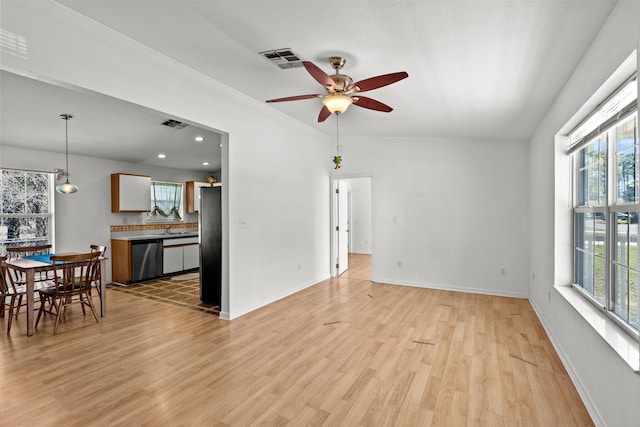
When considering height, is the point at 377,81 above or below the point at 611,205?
above

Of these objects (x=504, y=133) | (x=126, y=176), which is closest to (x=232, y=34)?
(x=504, y=133)

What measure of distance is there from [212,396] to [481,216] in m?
4.85

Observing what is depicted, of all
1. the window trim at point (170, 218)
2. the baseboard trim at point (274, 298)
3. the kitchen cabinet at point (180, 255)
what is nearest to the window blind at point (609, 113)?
the baseboard trim at point (274, 298)

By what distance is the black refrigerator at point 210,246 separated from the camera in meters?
4.73

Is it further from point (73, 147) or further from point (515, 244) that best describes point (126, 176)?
point (515, 244)

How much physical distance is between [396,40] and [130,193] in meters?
6.13

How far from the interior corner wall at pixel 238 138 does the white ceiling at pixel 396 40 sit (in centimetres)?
20

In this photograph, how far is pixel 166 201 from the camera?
7711 mm

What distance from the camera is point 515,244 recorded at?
5.24 metres

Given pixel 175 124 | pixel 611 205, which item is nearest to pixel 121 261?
pixel 175 124

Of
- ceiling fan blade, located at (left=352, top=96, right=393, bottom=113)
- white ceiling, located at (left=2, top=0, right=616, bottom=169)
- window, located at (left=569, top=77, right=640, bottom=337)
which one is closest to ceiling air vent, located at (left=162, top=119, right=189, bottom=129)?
white ceiling, located at (left=2, top=0, right=616, bottom=169)

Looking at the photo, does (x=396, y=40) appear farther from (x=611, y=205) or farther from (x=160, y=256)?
(x=160, y=256)

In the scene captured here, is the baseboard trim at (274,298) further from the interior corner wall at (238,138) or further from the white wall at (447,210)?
the white wall at (447,210)

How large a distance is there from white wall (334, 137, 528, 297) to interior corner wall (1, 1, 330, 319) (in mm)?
1133
